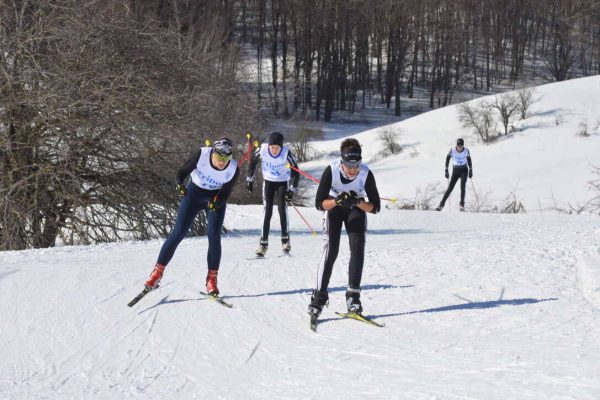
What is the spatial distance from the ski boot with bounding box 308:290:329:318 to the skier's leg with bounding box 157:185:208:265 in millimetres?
1654

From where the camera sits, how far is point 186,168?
7277mm

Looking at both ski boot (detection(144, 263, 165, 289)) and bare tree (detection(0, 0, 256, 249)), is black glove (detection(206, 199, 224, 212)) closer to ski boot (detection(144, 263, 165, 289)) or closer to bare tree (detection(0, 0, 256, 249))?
ski boot (detection(144, 263, 165, 289))

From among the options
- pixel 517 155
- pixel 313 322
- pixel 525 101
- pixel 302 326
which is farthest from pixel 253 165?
pixel 525 101

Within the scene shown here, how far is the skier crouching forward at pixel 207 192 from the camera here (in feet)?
24.0

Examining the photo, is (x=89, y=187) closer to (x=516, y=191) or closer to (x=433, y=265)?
(x=433, y=265)

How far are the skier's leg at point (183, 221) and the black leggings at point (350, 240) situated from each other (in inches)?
62.0

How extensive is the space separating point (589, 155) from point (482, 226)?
18793mm

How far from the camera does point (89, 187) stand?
14.7 m

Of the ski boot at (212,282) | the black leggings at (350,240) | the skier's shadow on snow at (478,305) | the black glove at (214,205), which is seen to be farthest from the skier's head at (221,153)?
the skier's shadow on snow at (478,305)

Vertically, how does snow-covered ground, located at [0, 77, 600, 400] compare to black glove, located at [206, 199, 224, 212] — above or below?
below

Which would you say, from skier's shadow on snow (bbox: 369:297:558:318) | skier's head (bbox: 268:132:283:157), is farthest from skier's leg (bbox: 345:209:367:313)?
skier's head (bbox: 268:132:283:157)

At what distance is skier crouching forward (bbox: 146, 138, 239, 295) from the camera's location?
733 cm

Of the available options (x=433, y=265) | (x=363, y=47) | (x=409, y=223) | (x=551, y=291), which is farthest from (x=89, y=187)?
(x=363, y=47)

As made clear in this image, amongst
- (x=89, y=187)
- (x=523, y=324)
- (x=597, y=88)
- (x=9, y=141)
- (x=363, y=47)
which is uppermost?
(x=363, y=47)
